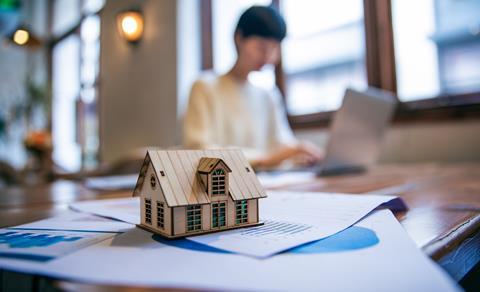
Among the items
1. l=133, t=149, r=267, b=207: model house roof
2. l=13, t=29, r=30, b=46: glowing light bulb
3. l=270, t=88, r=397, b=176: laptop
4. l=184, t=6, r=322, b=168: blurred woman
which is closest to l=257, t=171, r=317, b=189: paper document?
l=270, t=88, r=397, b=176: laptop

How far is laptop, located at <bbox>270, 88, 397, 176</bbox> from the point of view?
36.4 inches

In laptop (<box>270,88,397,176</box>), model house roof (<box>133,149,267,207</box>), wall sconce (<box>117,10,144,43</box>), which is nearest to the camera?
model house roof (<box>133,149,267,207</box>)

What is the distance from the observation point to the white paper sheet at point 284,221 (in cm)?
24

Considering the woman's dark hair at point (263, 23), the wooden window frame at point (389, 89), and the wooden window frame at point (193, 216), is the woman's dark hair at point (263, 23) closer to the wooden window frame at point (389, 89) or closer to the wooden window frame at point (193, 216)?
the wooden window frame at point (389, 89)

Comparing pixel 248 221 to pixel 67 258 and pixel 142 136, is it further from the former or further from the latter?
pixel 142 136

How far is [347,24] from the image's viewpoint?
6.09 feet

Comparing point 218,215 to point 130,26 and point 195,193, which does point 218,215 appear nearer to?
point 195,193

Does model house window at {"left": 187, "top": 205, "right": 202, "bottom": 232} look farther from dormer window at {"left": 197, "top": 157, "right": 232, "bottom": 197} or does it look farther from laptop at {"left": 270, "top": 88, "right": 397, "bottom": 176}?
laptop at {"left": 270, "top": 88, "right": 397, "bottom": 176}

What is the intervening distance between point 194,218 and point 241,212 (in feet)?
0.16

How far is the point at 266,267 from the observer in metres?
0.20

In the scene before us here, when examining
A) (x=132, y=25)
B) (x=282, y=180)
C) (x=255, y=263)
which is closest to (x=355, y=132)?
(x=282, y=180)

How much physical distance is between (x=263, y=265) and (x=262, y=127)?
5.13 feet

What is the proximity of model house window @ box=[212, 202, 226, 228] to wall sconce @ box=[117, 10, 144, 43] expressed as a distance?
9.52 feet

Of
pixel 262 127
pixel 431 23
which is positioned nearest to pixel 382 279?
pixel 262 127
